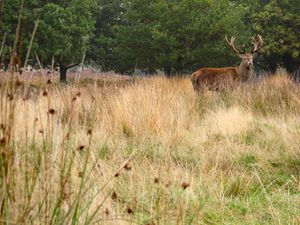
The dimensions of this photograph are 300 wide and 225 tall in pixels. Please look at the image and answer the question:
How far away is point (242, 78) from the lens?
42.4 feet

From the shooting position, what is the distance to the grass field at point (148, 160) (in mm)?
2301

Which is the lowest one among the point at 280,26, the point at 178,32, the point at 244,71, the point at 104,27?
the point at 244,71

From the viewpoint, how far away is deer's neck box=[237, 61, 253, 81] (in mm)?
12727

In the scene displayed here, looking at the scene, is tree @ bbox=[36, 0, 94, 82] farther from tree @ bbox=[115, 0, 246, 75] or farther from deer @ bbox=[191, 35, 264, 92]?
deer @ bbox=[191, 35, 264, 92]

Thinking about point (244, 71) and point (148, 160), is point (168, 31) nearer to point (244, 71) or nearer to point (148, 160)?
point (244, 71)

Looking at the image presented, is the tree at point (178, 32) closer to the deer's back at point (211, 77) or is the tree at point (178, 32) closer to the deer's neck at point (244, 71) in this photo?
the deer's neck at point (244, 71)

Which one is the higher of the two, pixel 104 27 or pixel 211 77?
pixel 104 27

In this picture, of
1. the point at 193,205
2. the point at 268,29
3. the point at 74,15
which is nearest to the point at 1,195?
the point at 193,205

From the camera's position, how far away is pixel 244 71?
42.1 feet

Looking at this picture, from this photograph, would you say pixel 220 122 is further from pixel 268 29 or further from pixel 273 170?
pixel 268 29

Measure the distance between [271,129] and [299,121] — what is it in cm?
56

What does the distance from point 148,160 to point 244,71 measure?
8.32 m

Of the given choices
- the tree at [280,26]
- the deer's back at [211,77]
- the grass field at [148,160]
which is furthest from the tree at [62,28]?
the grass field at [148,160]

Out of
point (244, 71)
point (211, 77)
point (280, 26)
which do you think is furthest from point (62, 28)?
point (280, 26)
